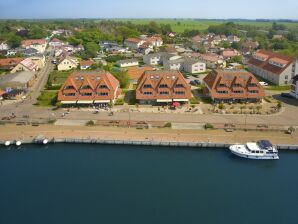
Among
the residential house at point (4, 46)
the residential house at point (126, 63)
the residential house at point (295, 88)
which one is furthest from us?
the residential house at point (4, 46)

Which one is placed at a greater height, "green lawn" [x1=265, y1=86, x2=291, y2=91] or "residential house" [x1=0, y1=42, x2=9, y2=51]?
"residential house" [x1=0, y1=42, x2=9, y2=51]

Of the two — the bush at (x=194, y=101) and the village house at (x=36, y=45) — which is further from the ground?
the village house at (x=36, y=45)

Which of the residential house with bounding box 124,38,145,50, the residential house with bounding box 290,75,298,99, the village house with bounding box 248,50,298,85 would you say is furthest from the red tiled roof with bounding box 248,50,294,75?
the residential house with bounding box 124,38,145,50

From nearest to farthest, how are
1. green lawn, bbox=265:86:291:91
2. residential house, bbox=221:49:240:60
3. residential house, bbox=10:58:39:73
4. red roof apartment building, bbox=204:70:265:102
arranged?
red roof apartment building, bbox=204:70:265:102 < green lawn, bbox=265:86:291:91 < residential house, bbox=10:58:39:73 < residential house, bbox=221:49:240:60

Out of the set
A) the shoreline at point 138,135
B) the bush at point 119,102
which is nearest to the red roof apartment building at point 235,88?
the shoreline at point 138,135

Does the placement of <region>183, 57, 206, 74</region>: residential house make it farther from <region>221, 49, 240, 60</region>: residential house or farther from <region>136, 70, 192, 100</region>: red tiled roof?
<region>136, 70, 192, 100</region>: red tiled roof

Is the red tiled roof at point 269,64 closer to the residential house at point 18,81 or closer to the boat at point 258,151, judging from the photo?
the boat at point 258,151
